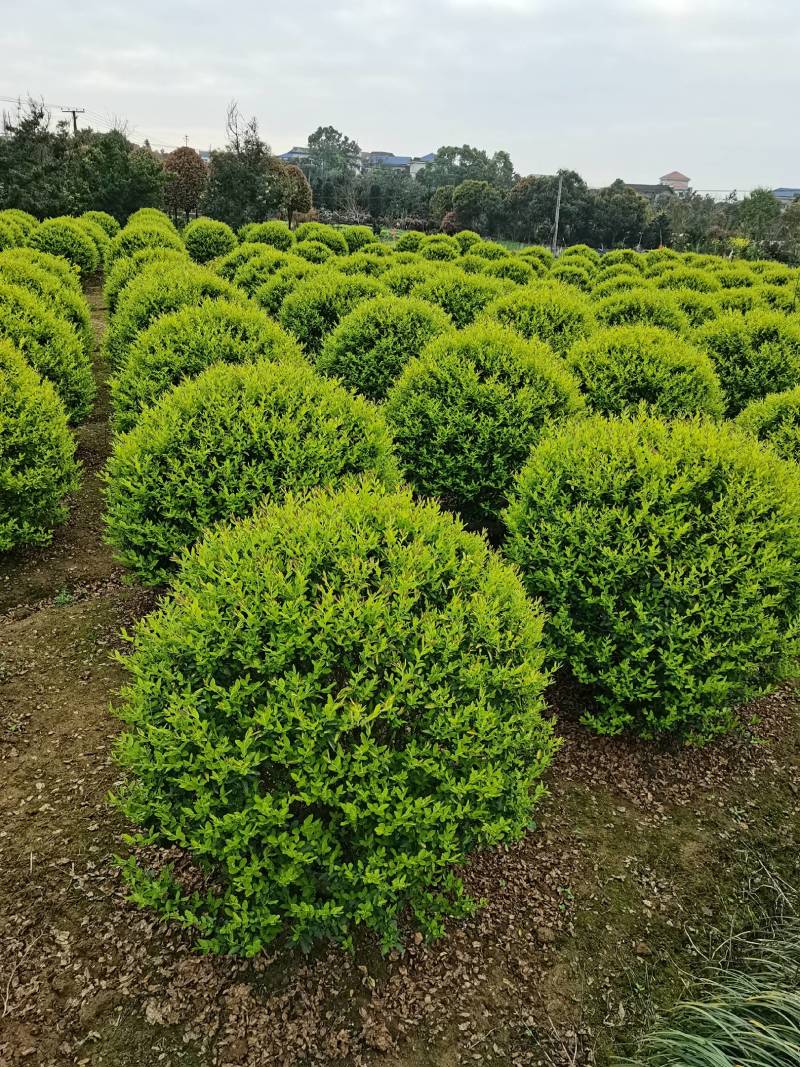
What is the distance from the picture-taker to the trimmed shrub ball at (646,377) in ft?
25.9

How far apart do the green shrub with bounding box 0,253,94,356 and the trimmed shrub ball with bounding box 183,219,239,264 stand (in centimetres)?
1591

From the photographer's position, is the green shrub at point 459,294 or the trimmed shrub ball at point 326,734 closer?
the trimmed shrub ball at point 326,734

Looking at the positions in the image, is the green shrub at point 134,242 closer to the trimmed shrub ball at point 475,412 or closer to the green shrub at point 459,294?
the green shrub at point 459,294

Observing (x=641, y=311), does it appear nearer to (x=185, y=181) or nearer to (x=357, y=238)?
(x=357, y=238)

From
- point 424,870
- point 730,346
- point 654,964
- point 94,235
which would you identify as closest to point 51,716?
point 424,870

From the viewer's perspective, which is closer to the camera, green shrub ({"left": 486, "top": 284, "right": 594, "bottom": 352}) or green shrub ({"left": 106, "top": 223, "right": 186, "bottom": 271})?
green shrub ({"left": 486, "top": 284, "right": 594, "bottom": 352})

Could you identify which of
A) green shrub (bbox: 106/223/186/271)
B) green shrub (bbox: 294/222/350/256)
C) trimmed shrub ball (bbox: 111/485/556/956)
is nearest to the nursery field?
trimmed shrub ball (bbox: 111/485/556/956)

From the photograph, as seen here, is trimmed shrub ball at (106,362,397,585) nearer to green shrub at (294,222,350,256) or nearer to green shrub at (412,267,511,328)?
green shrub at (412,267,511,328)

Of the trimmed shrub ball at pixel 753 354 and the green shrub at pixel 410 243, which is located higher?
the green shrub at pixel 410 243

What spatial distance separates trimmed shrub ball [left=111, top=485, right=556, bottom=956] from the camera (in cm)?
279

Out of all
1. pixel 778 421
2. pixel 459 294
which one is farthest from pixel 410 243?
pixel 778 421

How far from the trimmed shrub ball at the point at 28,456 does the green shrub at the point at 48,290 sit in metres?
5.36

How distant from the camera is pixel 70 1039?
9.59 feet

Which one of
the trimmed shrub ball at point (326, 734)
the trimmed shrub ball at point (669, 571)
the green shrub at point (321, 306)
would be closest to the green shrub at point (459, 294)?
the green shrub at point (321, 306)
